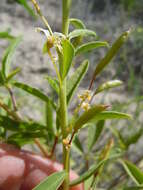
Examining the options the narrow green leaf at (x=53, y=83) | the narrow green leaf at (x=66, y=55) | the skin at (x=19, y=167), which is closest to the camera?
the narrow green leaf at (x=66, y=55)

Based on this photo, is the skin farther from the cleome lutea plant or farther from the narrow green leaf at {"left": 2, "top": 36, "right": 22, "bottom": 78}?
the narrow green leaf at {"left": 2, "top": 36, "right": 22, "bottom": 78}

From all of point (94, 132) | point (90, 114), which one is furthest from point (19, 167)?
point (90, 114)

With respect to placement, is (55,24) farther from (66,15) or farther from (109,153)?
(66,15)

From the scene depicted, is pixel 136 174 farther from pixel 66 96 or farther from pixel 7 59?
pixel 7 59

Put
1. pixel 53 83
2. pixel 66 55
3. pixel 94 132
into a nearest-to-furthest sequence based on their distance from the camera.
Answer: pixel 66 55, pixel 53 83, pixel 94 132

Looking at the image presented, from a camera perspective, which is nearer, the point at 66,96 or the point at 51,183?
the point at 51,183

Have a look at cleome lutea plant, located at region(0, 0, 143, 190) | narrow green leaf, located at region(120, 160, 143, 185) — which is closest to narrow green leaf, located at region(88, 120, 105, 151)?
cleome lutea plant, located at region(0, 0, 143, 190)

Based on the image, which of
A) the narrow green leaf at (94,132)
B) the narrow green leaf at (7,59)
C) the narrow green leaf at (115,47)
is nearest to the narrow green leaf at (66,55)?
the narrow green leaf at (115,47)

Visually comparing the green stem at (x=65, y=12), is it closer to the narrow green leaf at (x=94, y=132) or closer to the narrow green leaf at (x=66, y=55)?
the narrow green leaf at (x=66, y=55)

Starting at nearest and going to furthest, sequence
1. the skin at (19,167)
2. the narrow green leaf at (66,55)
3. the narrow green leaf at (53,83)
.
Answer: the narrow green leaf at (66,55)
the narrow green leaf at (53,83)
the skin at (19,167)
